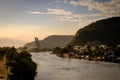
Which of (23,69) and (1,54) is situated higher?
(1,54)

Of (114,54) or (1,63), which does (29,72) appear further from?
(114,54)

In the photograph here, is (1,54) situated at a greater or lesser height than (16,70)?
greater

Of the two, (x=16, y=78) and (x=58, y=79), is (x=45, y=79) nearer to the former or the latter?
(x=58, y=79)

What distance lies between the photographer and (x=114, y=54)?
190m

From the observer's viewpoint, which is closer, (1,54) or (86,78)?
(1,54)

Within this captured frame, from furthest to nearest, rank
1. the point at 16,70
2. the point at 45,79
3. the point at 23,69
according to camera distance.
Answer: the point at 45,79 → the point at 23,69 → the point at 16,70

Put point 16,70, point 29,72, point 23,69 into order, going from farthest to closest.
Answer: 1. point 29,72
2. point 23,69
3. point 16,70

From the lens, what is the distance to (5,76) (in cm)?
3759

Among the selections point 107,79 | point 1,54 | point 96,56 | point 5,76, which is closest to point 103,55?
point 96,56

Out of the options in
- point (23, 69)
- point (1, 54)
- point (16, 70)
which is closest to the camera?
point (1, 54)

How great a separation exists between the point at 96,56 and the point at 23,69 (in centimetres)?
13808

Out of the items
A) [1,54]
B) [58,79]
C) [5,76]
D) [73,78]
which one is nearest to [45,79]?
[58,79]

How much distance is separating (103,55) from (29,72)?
130252 mm

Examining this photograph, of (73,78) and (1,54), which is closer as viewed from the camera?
(1,54)
